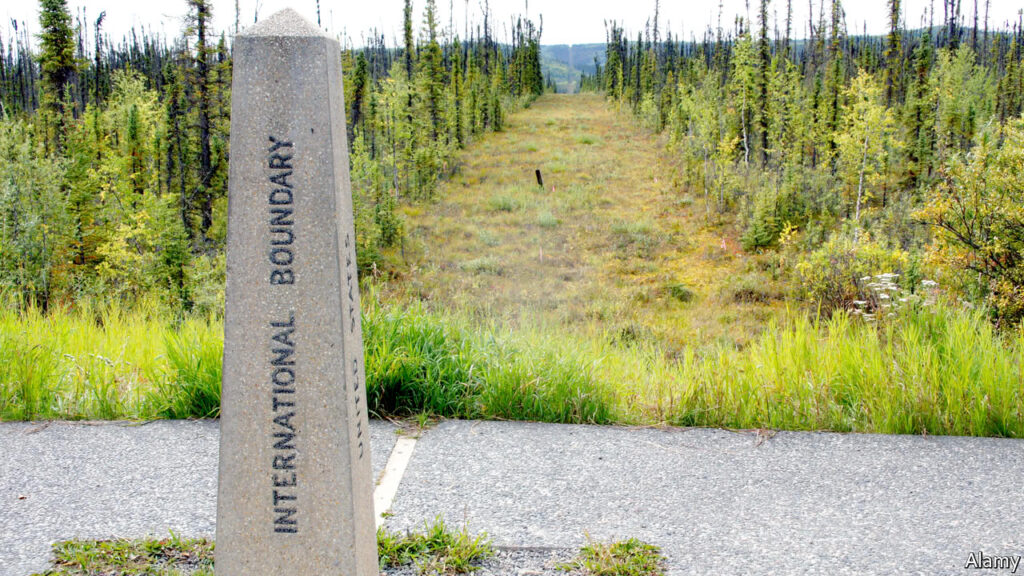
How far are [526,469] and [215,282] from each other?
40.6 feet

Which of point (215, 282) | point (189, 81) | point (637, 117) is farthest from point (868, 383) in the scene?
point (637, 117)

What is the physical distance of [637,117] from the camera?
59562 mm

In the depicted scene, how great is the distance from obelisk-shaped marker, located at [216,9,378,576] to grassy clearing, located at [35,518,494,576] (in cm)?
65

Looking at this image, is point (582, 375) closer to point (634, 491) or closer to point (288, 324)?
point (634, 491)

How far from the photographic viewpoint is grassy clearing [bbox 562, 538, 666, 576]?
2.67 meters

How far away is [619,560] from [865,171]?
27088 millimetres

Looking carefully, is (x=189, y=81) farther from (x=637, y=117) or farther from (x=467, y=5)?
(x=467, y=5)

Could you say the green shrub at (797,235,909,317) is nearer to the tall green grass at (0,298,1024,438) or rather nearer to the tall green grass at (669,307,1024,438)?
the tall green grass at (669,307,1024,438)

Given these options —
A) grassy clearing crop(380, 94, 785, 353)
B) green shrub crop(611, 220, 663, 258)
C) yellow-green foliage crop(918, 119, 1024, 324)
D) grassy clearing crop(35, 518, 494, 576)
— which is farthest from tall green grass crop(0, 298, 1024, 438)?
green shrub crop(611, 220, 663, 258)

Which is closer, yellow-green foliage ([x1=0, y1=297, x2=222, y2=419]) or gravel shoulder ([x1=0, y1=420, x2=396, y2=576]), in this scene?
gravel shoulder ([x1=0, y1=420, x2=396, y2=576])

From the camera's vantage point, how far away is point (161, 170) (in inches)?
1278

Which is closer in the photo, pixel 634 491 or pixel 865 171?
pixel 634 491

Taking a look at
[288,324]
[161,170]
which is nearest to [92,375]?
[288,324]

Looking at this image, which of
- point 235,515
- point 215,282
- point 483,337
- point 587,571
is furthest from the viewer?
point 215,282
